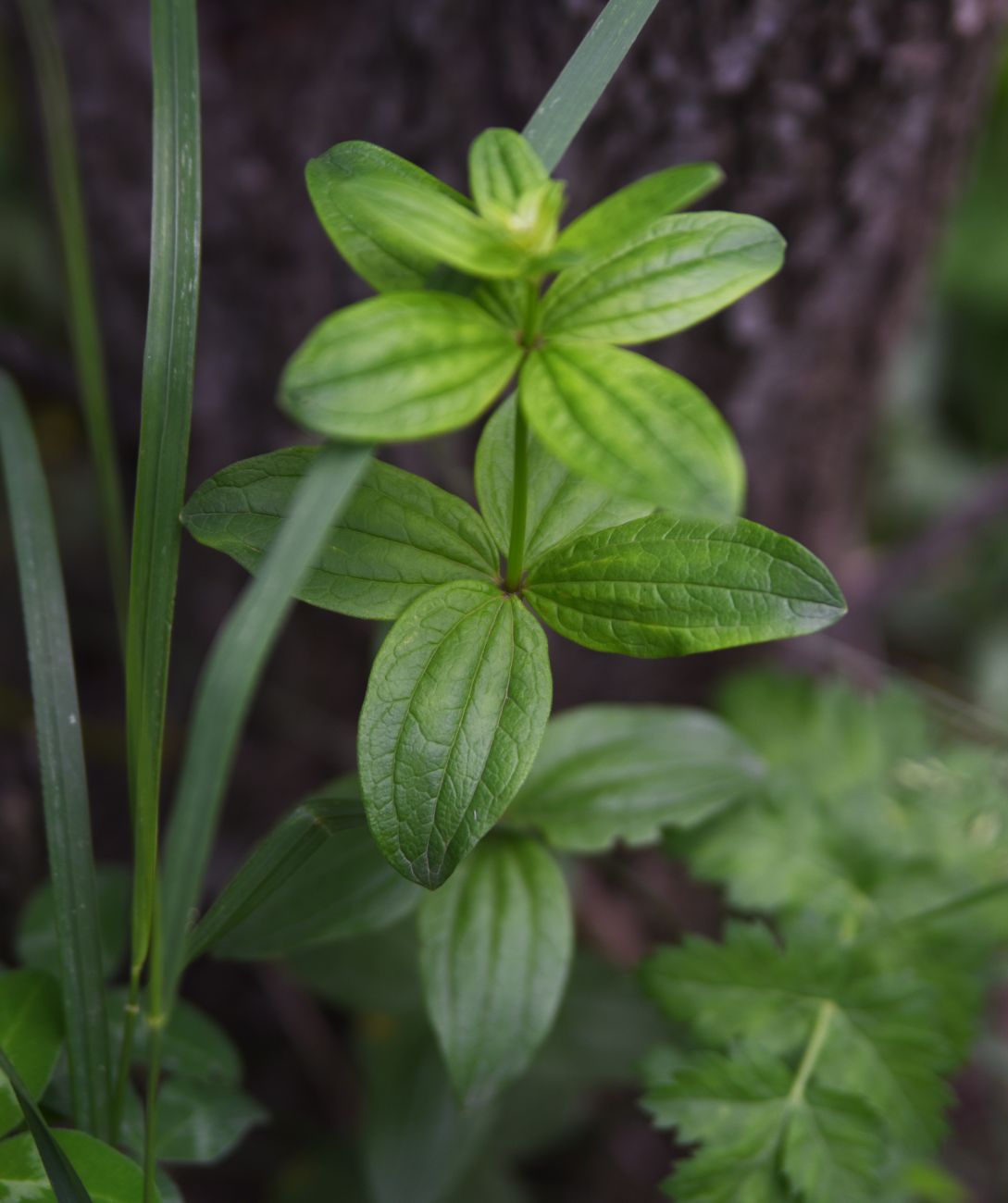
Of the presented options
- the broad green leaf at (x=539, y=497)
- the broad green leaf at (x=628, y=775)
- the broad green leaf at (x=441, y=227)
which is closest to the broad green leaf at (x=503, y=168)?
the broad green leaf at (x=441, y=227)

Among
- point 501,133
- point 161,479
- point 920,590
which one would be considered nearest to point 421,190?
point 501,133

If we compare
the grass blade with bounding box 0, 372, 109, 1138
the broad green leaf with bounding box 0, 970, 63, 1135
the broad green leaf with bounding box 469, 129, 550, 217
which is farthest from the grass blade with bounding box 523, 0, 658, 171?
the broad green leaf with bounding box 0, 970, 63, 1135

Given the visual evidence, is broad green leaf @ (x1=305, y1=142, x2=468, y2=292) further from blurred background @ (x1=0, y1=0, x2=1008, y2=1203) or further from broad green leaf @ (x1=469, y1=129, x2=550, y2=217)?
blurred background @ (x1=0, y1=0, x2=1008, y2=1203)

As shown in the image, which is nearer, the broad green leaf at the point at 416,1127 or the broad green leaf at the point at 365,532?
the broad green leaf at the point at 365,532

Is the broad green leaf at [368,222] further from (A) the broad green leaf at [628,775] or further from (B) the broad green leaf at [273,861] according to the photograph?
(A) the broad green leaf at [628,775]

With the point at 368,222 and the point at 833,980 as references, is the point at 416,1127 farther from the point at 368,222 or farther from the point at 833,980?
the point at 368,222

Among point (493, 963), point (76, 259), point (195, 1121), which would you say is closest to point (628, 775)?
point (493, 963)

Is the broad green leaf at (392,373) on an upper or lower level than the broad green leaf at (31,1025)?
upper
